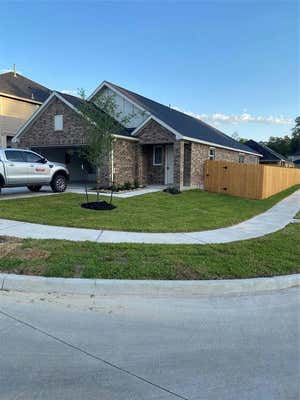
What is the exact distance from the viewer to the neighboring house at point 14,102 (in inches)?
1035

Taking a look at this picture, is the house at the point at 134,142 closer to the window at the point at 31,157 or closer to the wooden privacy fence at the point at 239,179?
the wooden privacy fence at the point at 239,179

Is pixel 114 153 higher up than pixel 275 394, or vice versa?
pixel 114 153

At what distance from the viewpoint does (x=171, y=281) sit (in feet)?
17.2

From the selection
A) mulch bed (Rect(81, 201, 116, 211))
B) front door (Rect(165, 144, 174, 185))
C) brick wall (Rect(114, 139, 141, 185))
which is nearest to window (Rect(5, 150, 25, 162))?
mulch bed (Rect(81, 201, 116, 211))

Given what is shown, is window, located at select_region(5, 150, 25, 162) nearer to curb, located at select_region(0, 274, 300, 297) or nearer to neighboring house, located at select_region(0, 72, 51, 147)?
curb, located at select_region(0, 274, 300, 297)

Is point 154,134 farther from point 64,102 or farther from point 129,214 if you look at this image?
point 129,214

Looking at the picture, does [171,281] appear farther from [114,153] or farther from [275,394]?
[114,153]

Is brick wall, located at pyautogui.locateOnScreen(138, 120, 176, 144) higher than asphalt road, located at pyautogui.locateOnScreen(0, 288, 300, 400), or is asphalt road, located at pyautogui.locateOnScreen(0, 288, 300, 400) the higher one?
brick wall, located at pyautogui.locateOnScreen(138, 120, 176, 144)

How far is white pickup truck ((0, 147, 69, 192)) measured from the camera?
12.9 m

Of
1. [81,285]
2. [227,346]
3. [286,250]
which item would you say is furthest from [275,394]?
[286,250]

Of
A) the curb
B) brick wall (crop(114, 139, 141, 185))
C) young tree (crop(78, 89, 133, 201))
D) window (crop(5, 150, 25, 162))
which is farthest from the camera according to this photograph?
brick wall (crop(114, 139, 141, 185))

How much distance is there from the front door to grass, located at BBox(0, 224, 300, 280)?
13.0 meters

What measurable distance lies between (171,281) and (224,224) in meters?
5.12

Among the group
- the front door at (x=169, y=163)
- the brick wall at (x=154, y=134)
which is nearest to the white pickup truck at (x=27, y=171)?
the brick wall at (x=154, y=134)
